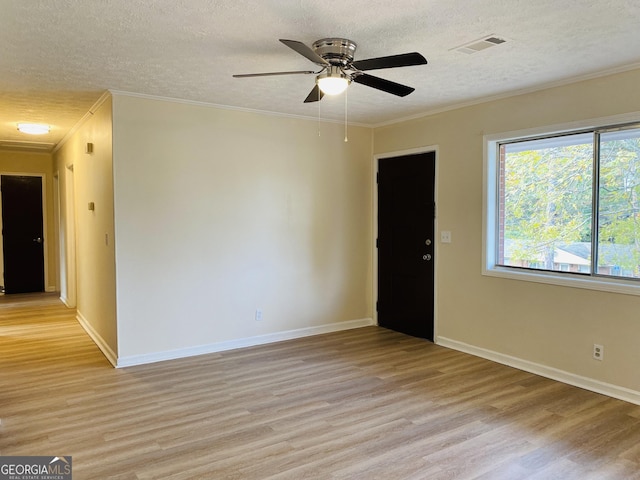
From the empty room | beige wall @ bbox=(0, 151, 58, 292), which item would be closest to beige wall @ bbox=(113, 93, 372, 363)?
the empty room

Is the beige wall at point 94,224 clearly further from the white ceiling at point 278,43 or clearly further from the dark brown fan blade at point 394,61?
the dark brown fan blade at point 394,61

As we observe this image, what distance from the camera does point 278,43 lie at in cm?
289

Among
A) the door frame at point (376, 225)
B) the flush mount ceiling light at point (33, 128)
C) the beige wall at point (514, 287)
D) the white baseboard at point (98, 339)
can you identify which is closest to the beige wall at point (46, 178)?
the white baseboard at point (98, 339)

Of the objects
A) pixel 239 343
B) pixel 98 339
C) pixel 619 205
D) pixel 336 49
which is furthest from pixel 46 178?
pixel 619 205

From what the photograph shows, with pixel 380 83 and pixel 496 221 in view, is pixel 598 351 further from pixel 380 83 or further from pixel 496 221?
pixel 380 83

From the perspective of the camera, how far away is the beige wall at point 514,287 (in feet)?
11.5

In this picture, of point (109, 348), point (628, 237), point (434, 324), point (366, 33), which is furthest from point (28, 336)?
point (628, 237)

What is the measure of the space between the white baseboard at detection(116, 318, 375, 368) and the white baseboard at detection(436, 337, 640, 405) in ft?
3.87

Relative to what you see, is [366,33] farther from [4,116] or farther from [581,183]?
[4,116]

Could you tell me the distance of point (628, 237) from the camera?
138 inches

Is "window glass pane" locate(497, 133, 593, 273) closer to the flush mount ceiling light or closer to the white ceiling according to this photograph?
the white ceiling

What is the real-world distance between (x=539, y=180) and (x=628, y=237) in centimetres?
92

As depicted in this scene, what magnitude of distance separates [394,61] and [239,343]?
3.36 meters

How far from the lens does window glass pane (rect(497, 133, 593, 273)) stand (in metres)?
3.82
